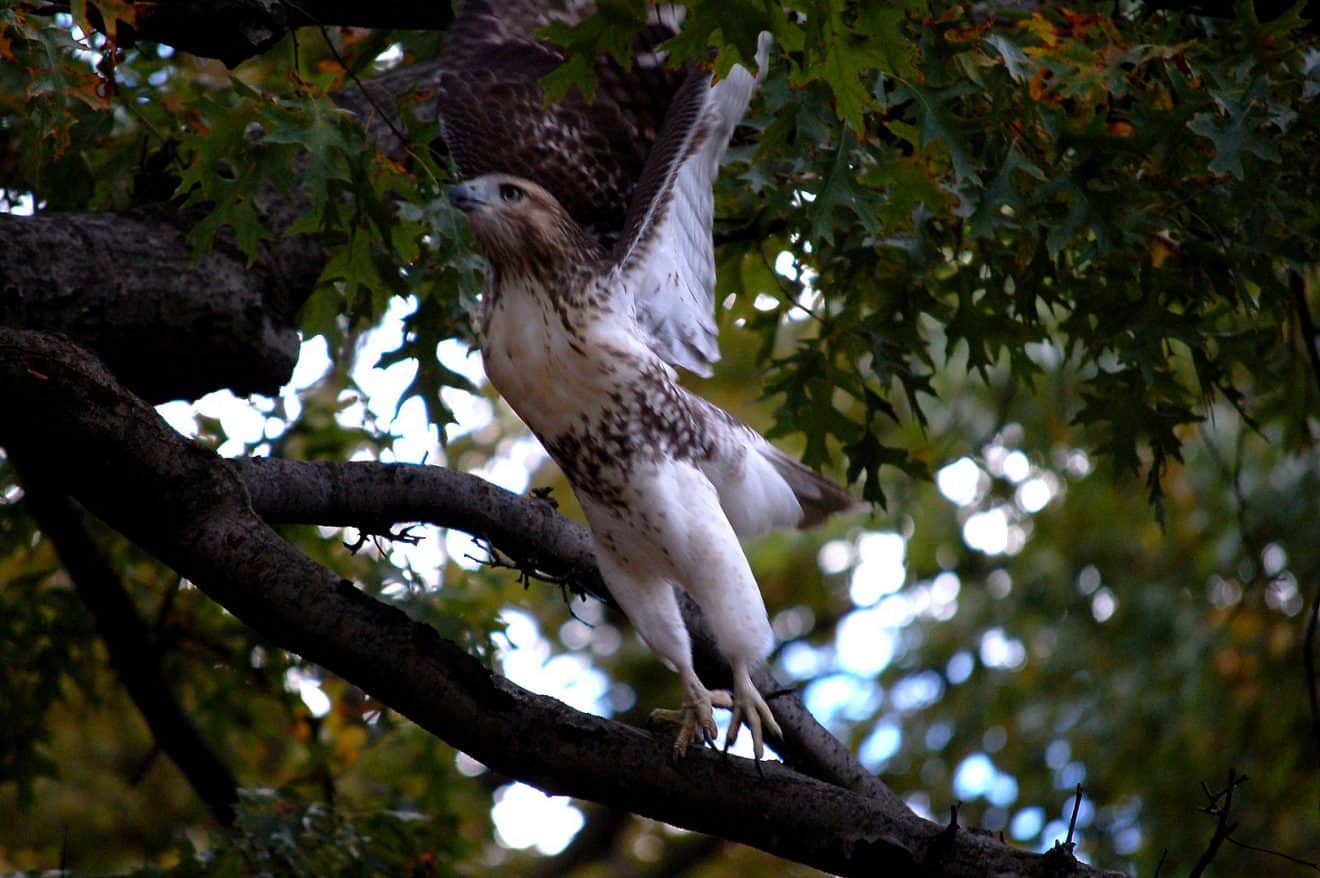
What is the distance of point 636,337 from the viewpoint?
378 cm

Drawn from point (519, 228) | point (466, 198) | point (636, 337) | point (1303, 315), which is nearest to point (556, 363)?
point (636, 337)

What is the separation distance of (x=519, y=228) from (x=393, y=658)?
1.28 metres

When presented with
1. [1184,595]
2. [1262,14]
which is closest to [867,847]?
[1262,14]

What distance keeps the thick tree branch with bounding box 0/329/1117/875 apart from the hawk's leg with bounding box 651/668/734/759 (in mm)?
204

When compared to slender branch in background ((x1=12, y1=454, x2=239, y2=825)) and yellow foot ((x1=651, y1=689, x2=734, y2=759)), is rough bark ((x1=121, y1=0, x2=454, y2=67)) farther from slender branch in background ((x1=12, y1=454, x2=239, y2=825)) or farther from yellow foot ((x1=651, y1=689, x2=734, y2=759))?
yellow foot ((x1=651, y1=689, x2=734, y2=759))

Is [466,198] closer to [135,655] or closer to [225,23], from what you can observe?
[225,23]

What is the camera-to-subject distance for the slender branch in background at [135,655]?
16.3 ft

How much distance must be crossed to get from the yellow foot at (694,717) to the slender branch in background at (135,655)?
6.57ft

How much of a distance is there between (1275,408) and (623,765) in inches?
137

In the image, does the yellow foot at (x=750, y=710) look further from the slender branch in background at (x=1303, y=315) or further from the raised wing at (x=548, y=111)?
the slender branch in background at (x=1303, y=315)

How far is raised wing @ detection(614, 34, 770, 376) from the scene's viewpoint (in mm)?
3732

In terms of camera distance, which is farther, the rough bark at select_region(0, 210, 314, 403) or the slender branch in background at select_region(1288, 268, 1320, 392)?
the slender branch in background at select_region(1288, 268, 1320, 392)

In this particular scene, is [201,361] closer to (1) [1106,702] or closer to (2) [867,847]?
(2) [867,847]

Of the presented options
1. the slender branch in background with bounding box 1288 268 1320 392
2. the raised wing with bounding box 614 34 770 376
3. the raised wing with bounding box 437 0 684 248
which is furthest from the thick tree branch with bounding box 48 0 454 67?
the slender branch in background with bounding box 1288 268 1320 392
